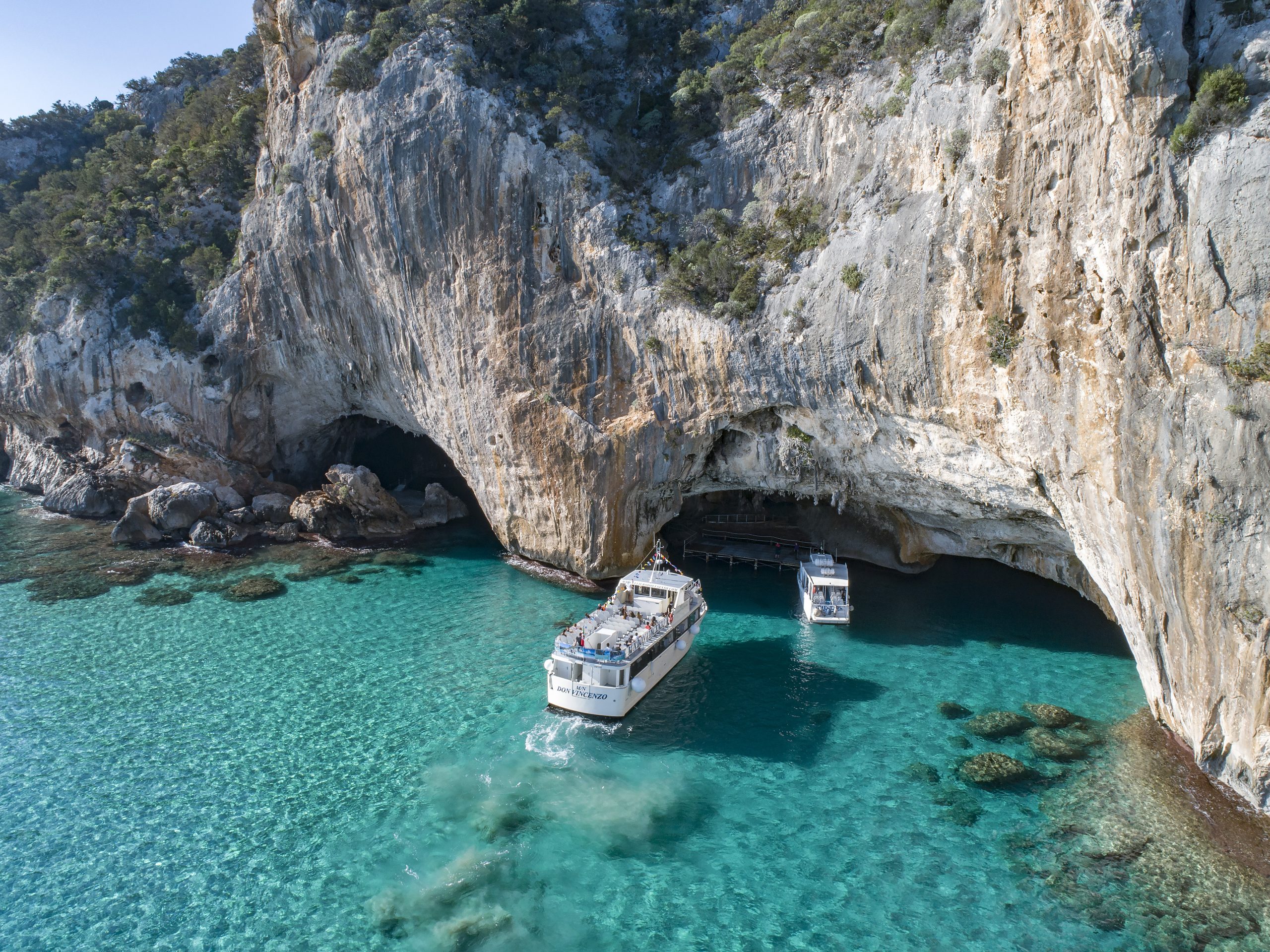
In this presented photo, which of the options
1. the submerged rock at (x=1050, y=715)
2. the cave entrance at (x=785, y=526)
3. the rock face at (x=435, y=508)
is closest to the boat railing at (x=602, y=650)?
the submerged rock at (x=1050, y=715)

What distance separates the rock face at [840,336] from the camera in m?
13.0

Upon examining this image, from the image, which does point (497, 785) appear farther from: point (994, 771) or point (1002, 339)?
point (1002, 339)

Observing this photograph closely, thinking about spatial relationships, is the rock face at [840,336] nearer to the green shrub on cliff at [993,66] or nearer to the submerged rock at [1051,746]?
the green shrub on cliff at [993,66]

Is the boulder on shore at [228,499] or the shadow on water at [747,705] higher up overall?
the boulder on shore at [228,499]

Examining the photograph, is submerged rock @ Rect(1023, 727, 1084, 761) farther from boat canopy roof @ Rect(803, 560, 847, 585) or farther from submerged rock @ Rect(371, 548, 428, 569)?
submerged rock @ Rect(371, 548, 428, 569)

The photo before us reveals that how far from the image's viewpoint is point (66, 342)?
37.6 m

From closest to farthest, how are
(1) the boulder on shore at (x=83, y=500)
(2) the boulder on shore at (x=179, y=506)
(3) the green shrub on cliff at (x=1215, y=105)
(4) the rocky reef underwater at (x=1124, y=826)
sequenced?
1. (3) the green shrub on cliff at (x=1215, y=105)
2. (4) the rocky reef underwater at (x=1124, y=826)
3. (2) the boulder on shore at (x=179, y=506)
4. (1) the boulder on shore at (x=83, y=500)

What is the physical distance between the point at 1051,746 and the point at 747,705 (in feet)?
23.9

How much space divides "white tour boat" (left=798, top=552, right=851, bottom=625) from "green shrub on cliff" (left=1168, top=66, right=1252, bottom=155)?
52.0 ft

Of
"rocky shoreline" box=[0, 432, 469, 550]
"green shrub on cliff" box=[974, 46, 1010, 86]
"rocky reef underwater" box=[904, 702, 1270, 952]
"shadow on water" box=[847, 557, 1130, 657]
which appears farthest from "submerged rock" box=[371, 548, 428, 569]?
"green shrub on cliff" box=[974, 46, 1010, 86]

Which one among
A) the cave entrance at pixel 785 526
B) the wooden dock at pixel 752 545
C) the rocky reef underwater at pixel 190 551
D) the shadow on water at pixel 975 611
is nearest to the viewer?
the shadow on water at pixel 975 611

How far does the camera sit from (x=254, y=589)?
1072 inches

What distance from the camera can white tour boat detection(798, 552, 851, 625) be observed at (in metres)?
24.4

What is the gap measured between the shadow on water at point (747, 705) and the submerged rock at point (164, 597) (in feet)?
59.9
